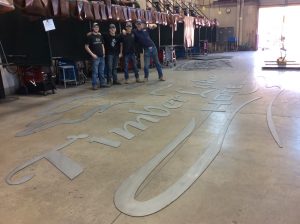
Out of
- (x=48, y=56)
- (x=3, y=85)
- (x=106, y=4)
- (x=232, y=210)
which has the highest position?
(x=106, y=4)

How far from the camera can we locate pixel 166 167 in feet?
8.20

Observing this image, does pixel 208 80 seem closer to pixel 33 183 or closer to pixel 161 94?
pixel 161 94

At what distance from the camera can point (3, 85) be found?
5.84 metres

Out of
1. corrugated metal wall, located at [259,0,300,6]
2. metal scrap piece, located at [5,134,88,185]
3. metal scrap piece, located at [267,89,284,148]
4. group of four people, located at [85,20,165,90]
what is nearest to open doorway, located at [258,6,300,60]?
corrugated metal wall, located at [259,0,300,6]

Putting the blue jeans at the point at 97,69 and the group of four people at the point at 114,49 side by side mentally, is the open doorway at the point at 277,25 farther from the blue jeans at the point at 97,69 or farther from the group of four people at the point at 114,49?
the blue jeans at the point at 97,69

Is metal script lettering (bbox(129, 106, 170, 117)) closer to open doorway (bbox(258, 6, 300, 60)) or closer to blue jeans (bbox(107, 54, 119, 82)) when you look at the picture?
blue jeans (bbox(107, 54, 119, 82))

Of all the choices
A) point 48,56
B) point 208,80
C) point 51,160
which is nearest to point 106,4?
point 48,56

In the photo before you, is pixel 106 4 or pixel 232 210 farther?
pixel 106 4

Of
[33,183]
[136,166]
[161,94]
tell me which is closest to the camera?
[33,183]

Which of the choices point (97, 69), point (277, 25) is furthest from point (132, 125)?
point (277, 25)

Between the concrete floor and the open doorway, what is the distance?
56.9 feet

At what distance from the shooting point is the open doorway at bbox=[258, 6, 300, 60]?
19438 mm

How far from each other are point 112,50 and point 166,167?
4.85m

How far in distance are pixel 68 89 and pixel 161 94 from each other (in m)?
2.39
